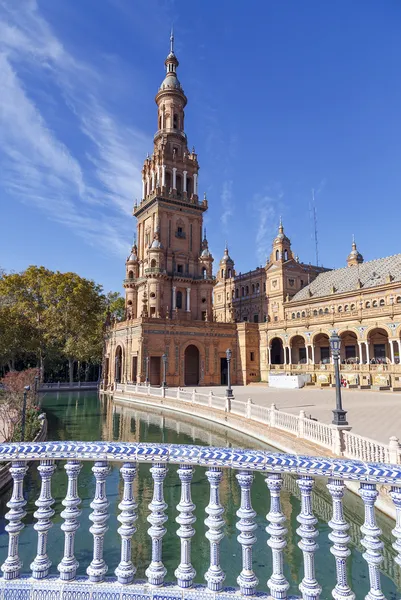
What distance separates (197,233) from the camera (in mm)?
47219

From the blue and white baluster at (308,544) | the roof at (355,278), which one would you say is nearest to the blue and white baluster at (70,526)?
the blue and white baluster at (308,544)

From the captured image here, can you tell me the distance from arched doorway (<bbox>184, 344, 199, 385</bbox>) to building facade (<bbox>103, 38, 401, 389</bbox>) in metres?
0.12

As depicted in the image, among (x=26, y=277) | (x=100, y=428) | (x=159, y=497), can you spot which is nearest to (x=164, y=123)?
(x=26, y=277)

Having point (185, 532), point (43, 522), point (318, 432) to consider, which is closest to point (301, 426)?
point (318, 432)

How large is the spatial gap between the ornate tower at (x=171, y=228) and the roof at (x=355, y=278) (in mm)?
13989

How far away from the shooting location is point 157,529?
3160 millimetres

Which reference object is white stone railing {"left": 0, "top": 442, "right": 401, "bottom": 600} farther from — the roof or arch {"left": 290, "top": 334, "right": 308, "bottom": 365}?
arch {"left": 290, "top": 334, "right": 308, "bottom": 365}

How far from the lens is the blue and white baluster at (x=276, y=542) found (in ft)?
9.39

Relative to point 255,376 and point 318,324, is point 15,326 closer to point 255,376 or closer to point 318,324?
point 255,376

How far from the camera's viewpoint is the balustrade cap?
112 inches

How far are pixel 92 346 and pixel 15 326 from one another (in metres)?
9.02

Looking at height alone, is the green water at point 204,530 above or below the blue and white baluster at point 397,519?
below

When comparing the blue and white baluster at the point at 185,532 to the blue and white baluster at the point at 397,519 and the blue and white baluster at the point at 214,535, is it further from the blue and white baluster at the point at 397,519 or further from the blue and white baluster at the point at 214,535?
the blue and white baluster at the point at 397,519

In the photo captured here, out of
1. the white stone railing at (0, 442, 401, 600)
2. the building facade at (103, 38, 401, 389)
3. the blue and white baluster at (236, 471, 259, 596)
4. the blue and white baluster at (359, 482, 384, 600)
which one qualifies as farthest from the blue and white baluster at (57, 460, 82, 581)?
the building facade at (103, 38, 401, 389)
